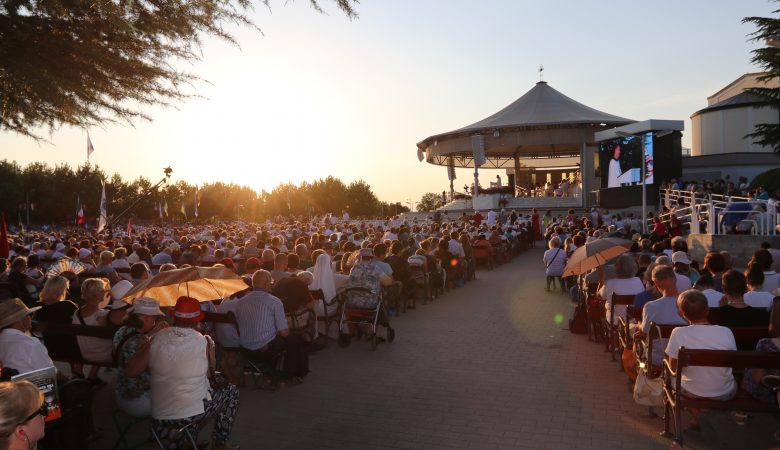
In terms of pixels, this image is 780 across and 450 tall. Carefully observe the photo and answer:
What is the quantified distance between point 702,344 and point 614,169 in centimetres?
2991

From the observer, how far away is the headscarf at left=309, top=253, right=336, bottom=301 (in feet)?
30.4

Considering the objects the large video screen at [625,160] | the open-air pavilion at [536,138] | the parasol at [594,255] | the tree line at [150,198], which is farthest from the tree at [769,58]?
the tree line at [150,198]

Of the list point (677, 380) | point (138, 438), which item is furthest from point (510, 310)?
point (138, 438)

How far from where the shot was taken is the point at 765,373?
4.81 metres

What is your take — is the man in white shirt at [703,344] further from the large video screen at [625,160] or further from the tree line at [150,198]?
the tree line at [150,198]

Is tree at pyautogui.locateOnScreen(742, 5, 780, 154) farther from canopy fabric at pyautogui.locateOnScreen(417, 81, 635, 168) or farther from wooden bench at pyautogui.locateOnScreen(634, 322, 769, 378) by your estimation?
wooden bench at pyautogui.locateOnScreen(634, 322, 769, 378)

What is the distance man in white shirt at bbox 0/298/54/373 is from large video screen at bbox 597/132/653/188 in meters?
29.8

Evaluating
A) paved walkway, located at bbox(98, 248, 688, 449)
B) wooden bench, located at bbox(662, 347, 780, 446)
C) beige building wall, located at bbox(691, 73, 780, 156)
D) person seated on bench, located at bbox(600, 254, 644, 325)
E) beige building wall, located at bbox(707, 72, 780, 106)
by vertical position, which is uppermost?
beige building wall, located at bbox(707, 72, 780, 106)

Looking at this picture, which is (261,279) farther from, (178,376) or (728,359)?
(728,359)

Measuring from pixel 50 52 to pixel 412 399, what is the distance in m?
→ 5.15

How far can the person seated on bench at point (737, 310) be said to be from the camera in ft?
18.2

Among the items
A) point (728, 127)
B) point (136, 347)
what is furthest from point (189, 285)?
point (728, 127)

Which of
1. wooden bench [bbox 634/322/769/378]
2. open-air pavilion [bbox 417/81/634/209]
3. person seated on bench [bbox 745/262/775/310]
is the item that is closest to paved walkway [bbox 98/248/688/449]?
wooden bench [bbox 634/322/769/378]

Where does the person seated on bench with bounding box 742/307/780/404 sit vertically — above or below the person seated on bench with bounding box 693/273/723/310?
below
